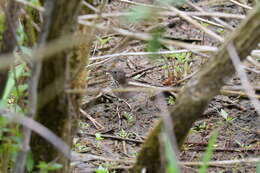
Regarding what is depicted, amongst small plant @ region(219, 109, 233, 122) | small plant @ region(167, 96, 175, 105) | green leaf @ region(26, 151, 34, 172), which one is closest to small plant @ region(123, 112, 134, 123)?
small plant @ region(167, 96, 175, 105)

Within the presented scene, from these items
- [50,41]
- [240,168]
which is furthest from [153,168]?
[240,168]

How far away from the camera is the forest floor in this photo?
2.33 m

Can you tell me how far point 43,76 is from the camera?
3.99ft

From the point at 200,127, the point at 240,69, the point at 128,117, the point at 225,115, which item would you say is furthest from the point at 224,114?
the point at 240,69

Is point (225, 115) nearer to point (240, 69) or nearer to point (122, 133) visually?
point (122, 133)

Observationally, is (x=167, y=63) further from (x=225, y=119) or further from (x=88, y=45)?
(x=88, y=45)

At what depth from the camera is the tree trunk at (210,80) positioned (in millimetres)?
1252

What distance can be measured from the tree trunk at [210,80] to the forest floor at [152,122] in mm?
751

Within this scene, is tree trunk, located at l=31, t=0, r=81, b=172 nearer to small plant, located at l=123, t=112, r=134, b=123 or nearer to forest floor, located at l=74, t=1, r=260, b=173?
forest floor, located at l=74, t=1, r=260, b=173

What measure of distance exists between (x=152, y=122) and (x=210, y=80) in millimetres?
1299

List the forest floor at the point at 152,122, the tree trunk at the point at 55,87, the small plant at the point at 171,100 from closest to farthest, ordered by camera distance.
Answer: the tree trunk at the point at 55,87
the forest floor at the point at 152,122
the small plant at the point at 171,100

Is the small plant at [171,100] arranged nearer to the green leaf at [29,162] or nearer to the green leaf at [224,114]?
the green leaf at [224,114]

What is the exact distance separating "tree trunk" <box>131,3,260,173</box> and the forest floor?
751 mm

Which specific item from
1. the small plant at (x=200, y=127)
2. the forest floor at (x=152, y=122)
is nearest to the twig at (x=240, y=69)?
the forest floor at (x=152, y=122)
